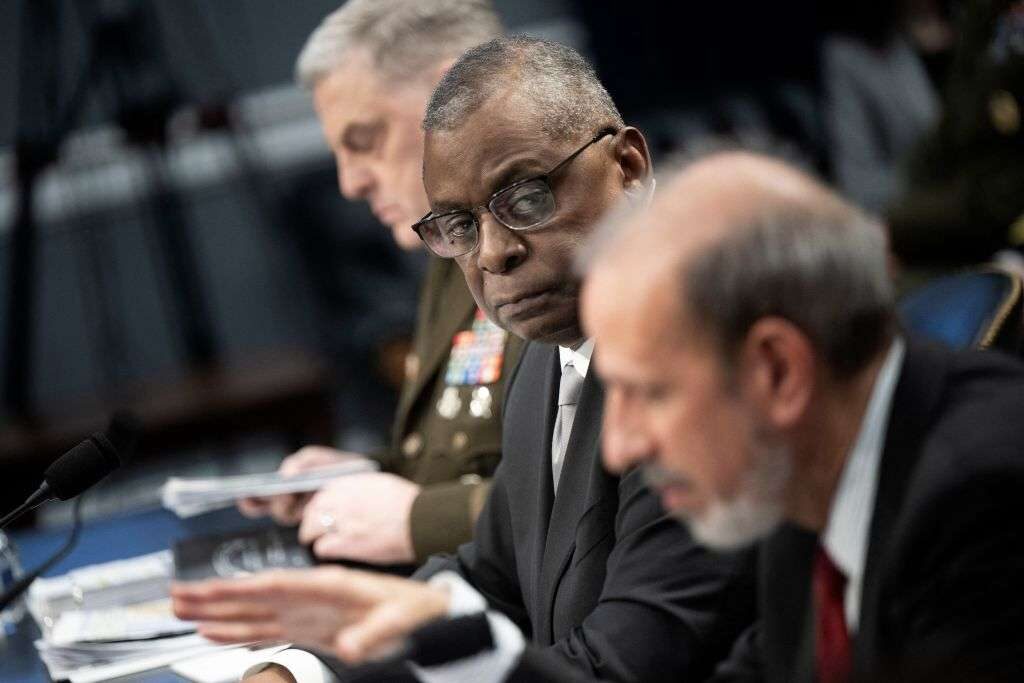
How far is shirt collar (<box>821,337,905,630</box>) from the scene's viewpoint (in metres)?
1.15

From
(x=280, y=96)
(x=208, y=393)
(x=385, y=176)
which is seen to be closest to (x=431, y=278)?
(x=385, y=176)

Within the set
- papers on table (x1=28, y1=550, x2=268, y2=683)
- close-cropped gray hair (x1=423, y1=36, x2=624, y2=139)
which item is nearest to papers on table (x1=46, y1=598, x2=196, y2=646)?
papers on table (x1=28, y1=550, x2=268, y2=683)

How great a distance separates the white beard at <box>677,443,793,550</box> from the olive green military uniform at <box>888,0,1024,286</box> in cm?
290

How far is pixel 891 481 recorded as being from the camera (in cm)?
114

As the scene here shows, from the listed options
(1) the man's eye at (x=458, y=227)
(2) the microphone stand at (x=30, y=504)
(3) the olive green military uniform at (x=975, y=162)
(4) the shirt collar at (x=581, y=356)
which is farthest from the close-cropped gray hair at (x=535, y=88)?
(3) the olive green military uniform at (x=975, y=162)

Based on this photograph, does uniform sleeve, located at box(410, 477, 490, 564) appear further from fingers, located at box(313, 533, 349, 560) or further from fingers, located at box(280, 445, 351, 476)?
fingers, located at box(280, 445, 351, 476)

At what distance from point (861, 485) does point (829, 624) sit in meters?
0.13

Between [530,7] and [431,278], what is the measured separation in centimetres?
368

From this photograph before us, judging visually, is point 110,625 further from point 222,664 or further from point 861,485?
point 861,485

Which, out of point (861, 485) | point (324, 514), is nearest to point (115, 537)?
point (324, 514)

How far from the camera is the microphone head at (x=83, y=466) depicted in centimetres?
184

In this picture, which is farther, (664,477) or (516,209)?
(516,209)

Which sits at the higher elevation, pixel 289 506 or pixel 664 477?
pixel 664 477

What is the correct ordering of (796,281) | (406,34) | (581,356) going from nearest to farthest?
(796,281) → (581,356) → (406,34)
